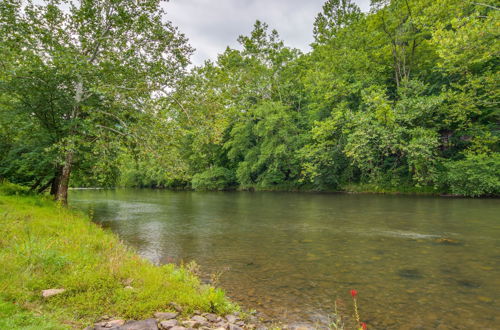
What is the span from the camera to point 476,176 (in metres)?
24.3

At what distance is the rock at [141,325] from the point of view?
12.9 feet

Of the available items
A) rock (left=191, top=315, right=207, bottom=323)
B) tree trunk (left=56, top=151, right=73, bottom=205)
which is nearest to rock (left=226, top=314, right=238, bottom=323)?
rock (left=191, top=315, right=207, bottom=323)

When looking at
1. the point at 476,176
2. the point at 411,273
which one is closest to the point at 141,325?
the point at 411,273

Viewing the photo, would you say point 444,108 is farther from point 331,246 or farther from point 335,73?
point 331,246

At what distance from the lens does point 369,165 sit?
99.7ft

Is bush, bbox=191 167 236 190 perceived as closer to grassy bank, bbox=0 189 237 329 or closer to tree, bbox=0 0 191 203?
tree, bbox=0 0 191 203

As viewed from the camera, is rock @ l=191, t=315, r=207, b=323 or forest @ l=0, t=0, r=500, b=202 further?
forest @ l=0, t=0, r=500, b=202

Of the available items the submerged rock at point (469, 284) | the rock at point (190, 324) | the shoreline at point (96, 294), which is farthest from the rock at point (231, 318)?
the submerged rock at point (469, 284)

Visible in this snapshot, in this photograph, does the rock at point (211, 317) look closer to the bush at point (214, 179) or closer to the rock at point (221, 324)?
the rock at point (221, 324)

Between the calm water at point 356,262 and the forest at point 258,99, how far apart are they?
5.08 meters

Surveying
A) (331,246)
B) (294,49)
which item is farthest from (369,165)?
(294,49)

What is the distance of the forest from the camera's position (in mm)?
13984

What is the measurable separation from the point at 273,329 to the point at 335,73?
3782 centimetres

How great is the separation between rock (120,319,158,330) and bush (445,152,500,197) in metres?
29.1
